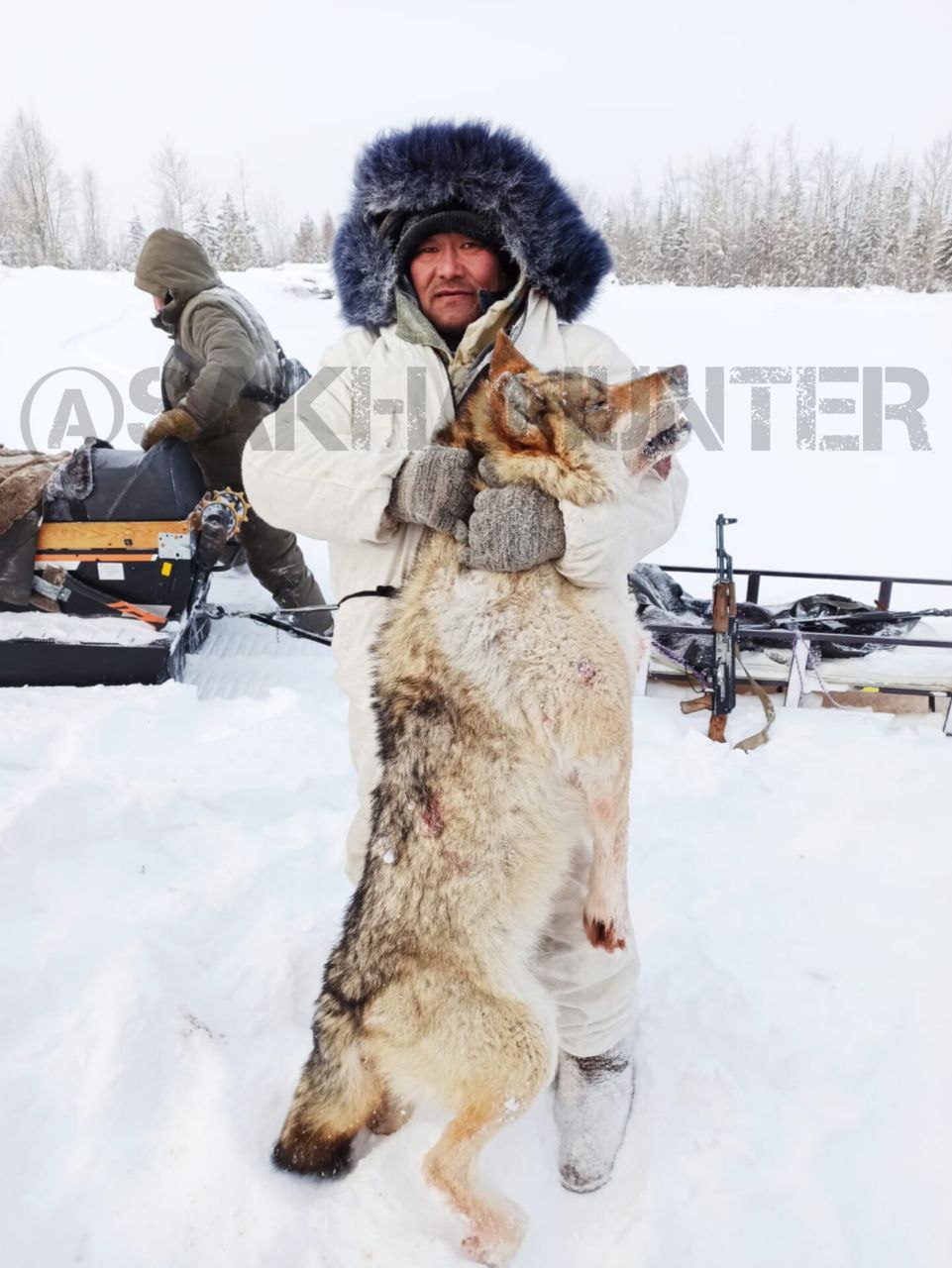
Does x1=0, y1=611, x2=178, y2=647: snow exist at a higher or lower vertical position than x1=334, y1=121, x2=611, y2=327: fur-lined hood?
lower

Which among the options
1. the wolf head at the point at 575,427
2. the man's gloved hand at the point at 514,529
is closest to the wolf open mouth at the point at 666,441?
the wolf head at the point at 575,427

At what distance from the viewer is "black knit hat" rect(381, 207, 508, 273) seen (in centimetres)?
214

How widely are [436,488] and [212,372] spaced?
3.79 metres

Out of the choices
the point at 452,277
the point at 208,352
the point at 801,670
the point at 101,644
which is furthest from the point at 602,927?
the point at 208,352

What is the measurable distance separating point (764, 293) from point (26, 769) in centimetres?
3031

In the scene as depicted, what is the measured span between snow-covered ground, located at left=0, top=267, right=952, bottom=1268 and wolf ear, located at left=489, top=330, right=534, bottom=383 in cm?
207

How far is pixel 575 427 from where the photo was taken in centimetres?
192

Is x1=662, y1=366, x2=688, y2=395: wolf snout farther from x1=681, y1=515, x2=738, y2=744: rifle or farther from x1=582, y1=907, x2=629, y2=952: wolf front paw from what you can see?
x1=681, y1=515, x2=738, y2=744: rifle

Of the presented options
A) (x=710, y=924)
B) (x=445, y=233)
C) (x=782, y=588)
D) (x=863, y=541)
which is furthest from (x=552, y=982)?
(x=863, y=541)

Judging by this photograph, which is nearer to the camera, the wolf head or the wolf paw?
the wolf paw

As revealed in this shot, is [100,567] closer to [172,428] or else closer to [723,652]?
[172,428]

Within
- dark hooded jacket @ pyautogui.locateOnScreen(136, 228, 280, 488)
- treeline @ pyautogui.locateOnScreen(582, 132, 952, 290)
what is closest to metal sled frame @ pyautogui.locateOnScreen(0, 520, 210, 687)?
dark hooded jacket @ pyautogui.locateOnScreen(136, 228, 280, 488)

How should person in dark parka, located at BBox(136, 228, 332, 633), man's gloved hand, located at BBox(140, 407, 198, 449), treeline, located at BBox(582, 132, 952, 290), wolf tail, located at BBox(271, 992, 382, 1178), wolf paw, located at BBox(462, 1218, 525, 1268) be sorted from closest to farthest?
wolf paw, located at BBox(462, 1218, 525, 1268) < wolf tail, located at BBox(271, 992, 382, 1178) < man's gloved hand, located at BBox(140, 407, 198, 449) < person in dark parka, located at BBox(136, 228, 332, 633) < treeline, located at BBox(582, 132, 952, 290)

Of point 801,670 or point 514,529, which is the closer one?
point 514,529
